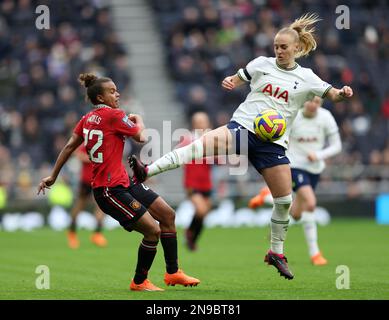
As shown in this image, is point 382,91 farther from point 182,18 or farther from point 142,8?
point 142,8

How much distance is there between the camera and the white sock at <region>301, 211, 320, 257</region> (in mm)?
12820

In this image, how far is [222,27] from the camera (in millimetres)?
26328

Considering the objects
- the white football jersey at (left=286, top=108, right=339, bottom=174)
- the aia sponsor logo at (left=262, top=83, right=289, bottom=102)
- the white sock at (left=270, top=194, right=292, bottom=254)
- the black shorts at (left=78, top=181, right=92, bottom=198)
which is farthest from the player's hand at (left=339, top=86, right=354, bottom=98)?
the black shorts at (left=78, top=181, right=92, bottom=198)

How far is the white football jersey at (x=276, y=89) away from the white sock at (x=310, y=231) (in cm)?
346

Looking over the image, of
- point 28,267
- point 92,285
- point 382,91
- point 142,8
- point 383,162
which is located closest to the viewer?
point 92,285

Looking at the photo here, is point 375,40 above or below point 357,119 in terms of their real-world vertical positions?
above

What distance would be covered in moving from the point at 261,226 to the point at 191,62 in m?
5.56

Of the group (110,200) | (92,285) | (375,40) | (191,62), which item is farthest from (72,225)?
(375,40)

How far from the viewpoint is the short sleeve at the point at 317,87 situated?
9.52 m

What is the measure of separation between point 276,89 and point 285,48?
0.43 m

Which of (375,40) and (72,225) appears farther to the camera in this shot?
(375,40)

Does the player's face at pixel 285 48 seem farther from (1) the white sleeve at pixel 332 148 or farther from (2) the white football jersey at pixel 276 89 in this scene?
(1) the white sleeve at pixel 332 148

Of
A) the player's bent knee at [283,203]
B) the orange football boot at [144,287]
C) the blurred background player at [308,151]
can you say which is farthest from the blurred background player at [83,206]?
the orange football boot at [144,287]

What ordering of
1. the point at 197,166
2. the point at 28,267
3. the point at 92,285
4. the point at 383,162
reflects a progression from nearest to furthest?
the point at 92,285, the point at 28,267, the point at 197,166, the point at 383,162
